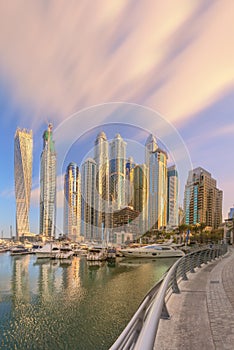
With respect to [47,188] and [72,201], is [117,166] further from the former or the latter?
[47,188]

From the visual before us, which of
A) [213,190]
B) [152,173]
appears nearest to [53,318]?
[152,173]

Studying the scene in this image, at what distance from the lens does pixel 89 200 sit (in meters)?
73.4

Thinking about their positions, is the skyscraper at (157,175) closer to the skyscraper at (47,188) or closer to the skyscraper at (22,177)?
the skyscraper at (47,188)

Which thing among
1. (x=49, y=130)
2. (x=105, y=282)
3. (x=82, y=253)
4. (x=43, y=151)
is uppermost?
(x=49, y=130)

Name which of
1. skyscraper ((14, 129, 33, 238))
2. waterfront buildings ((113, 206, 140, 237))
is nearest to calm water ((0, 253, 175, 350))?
waterfront buildings ((113, 206, 140, 237))

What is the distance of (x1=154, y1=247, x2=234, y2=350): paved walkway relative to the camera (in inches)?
195

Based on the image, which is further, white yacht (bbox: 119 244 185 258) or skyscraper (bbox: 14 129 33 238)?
skyscraper (bbox: 14 129 33 238)

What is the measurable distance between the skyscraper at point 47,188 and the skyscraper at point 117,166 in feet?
270

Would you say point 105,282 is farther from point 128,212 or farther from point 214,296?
point 128,212

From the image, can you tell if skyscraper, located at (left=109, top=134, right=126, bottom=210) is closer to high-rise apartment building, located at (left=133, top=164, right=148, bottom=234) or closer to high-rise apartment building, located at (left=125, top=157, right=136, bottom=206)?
high-rise apartment building, located at (left=125, top=157, right=136, bottom=206)

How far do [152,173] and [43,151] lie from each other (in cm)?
11027

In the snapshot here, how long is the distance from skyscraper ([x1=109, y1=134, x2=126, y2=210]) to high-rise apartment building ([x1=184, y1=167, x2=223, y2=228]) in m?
61.6

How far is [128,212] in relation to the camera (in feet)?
247

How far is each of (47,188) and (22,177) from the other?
13.9m
